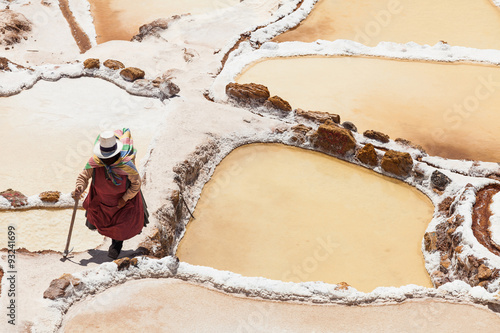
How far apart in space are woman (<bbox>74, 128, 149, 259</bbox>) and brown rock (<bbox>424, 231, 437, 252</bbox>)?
13.7ft

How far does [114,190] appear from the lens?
700 cm

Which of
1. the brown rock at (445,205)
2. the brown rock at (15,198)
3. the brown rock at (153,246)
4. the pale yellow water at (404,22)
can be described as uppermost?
the pale yellow water at (404,22)

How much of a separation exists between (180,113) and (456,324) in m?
6.24

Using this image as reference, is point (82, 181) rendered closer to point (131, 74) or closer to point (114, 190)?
point (114, 190)

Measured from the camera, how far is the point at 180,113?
10.8m

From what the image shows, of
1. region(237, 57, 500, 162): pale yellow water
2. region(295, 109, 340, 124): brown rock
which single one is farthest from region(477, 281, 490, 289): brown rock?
region(295, 109, 340, 124): brown rock

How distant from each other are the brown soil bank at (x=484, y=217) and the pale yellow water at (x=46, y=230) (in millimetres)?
5345

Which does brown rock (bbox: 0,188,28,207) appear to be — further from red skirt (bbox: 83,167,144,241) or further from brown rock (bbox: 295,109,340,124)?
brown rock (bbox: 295,109,340,124)

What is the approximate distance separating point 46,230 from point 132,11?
1200 centimetres

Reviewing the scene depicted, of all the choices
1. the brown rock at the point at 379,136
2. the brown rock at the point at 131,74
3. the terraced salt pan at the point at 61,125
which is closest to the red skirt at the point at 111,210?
the terraced salt pan at the point at 61,125

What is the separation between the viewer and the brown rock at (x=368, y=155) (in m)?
10.1

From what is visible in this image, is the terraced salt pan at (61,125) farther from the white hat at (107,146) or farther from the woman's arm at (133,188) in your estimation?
the white hat at (107,146)

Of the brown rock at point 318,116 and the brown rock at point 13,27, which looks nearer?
the brown rock at point 318,116

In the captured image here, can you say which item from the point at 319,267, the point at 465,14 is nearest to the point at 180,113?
the point at 319,267
